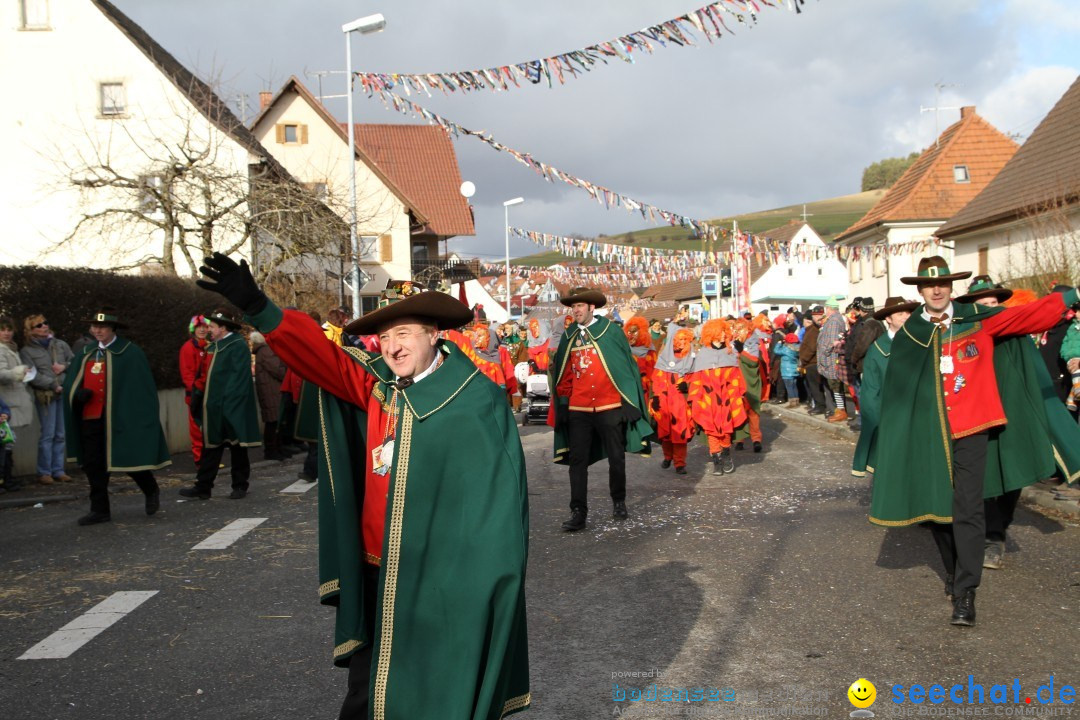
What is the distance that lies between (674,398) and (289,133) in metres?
35.6

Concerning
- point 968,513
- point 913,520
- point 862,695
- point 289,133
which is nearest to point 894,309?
point 913,520

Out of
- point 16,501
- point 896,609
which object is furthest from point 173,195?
point 896,609

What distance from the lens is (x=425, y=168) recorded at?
56.0 metres

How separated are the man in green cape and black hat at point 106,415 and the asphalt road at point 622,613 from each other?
50 cm

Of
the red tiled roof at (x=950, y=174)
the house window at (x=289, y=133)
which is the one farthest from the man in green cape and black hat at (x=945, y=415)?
the house window at (x=289, y=133)

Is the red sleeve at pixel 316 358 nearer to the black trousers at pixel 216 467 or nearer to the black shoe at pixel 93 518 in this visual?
the black shoe at pixel 93 518

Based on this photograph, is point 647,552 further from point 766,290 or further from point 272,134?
point 766,290

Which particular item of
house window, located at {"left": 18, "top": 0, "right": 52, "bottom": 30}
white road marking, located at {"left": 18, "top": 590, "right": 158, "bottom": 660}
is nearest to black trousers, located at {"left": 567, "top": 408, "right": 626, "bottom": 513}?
white road marking, located at {"left": 18, "top": 590, "right": 158, "bottom": 660}

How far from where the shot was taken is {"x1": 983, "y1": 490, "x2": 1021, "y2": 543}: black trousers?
22.4 feet

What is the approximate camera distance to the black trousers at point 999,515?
6.84m

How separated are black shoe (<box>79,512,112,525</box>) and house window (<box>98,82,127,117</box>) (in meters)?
25.1

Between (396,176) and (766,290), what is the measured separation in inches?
1084

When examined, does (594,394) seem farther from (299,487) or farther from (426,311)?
(426,311)

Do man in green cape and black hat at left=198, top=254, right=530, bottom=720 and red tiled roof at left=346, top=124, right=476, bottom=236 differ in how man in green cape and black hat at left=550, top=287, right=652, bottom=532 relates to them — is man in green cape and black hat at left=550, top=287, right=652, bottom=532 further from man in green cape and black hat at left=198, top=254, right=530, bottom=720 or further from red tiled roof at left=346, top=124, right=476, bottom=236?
red tiled roof at left=346, top=124, right=476, bottom=236
